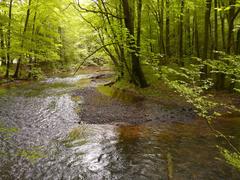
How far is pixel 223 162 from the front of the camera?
5.62 m

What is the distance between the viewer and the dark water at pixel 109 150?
5.30m

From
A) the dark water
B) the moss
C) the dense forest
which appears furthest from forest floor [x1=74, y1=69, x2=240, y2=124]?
the moss

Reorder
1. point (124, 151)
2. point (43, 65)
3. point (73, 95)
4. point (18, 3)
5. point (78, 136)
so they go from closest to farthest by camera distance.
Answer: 1. point (124, 151)
2. point (78, 136)
3. point (73, 95)
4. point (18, 3)
5. point (43, 65)

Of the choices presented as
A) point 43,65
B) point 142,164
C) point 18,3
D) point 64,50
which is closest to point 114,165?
point 142,164

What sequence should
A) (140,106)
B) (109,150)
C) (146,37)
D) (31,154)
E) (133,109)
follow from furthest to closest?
1. (146,37)
2. (140,106)
3. (133,109)
4. (109,150)
5. (31,154)

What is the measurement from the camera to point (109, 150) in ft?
21.7

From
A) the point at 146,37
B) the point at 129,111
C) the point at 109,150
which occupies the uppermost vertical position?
the point at 146,37

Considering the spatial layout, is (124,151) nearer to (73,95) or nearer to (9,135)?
(9,135)

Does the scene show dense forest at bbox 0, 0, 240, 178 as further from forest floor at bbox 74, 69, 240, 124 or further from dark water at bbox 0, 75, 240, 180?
dark water at bbox 0, 75, 240, 180

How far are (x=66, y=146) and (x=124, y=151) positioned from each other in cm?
175

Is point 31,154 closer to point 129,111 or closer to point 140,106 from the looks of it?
point 129,111

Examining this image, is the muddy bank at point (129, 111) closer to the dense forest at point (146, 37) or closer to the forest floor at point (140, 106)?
the forest floor at point (140, 106)

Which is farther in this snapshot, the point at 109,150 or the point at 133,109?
the point at 133,109

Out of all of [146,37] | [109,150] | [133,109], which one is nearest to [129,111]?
[133,109]
